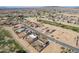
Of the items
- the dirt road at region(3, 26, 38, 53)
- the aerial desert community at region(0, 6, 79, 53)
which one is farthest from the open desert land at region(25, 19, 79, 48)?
the dirt road at region(3, 26, 38, 53)

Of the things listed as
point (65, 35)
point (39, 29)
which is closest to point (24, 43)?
point (39, 29)

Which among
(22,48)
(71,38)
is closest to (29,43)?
(22,48)

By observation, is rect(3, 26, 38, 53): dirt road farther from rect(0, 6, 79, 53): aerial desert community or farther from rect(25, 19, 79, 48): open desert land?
rect(25, 19, 79, 48): open desert land

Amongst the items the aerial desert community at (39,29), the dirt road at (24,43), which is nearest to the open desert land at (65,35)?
the aerial desert community at (39,29)

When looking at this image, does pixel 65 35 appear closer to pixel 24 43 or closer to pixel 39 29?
pixel 39 29

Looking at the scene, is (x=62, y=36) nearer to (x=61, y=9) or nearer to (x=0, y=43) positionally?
(x=61, y=9)

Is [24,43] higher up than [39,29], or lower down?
lower down

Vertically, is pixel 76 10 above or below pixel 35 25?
above

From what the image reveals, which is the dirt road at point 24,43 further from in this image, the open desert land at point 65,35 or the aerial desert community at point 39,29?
the open desert land at point 65,35
